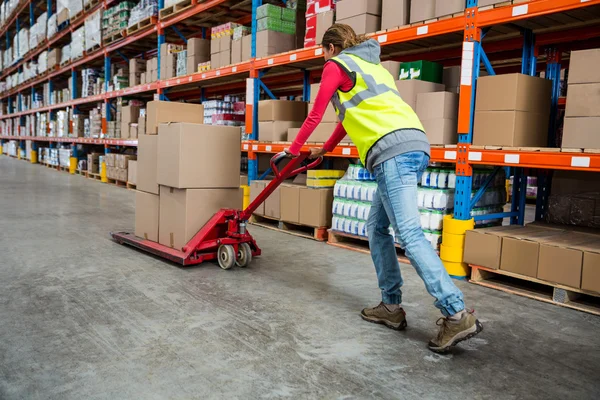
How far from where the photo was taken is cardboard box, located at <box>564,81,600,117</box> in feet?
11.5

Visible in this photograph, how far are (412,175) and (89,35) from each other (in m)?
12.9

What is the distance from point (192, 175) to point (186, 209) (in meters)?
0.31

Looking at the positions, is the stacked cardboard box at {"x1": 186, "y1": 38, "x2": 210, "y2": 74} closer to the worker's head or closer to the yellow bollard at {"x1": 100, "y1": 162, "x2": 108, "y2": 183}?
the yellow bollard at {"x1": 100, "y1": 162, "x2": 108, "y2": 183}

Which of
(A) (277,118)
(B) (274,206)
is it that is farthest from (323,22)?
(B) (274,206)

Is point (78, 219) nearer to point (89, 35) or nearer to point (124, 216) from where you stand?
point (124, 216)

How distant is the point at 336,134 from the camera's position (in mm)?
3285

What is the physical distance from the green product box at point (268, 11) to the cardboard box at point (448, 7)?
2.82m

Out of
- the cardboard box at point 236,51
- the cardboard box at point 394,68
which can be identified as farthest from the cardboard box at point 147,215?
the cardboard box at point 236,51

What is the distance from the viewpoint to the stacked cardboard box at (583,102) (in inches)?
138

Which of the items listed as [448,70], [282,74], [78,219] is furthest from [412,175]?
[282,74]

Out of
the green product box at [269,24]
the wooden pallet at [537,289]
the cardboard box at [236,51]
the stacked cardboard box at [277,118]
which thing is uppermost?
the green product box at [269,24]

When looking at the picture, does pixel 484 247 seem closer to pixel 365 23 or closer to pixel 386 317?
pixel 386 317

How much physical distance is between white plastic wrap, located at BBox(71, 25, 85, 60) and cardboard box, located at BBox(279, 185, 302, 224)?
34.8 ft

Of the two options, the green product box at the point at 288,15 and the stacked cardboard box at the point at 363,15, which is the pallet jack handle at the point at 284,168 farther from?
the green product box at the point at 288,15
